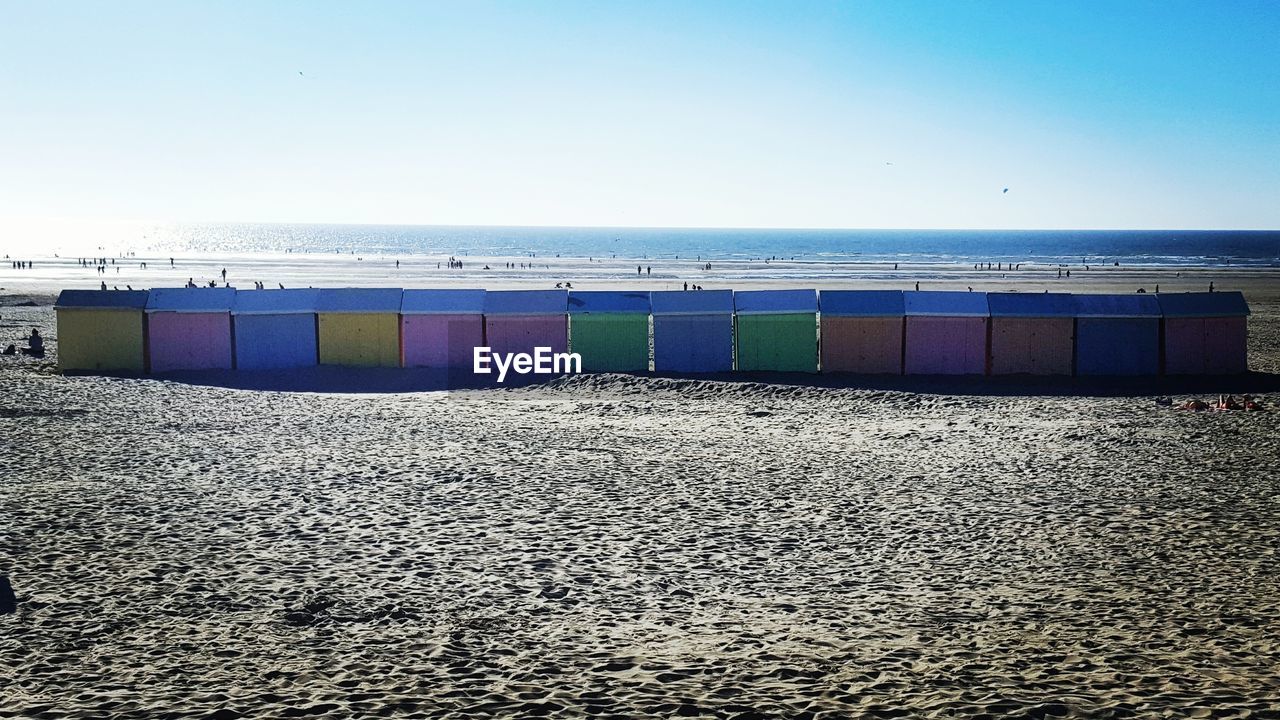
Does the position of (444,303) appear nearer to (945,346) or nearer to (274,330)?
(274,330)

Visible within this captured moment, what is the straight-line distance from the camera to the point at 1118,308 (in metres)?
22.6

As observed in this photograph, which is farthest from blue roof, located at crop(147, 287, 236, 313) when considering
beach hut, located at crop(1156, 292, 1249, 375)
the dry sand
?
beach hut, located at crop(1156, 292, 1249, 375)

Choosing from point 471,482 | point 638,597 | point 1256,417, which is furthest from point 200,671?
point 1256,417

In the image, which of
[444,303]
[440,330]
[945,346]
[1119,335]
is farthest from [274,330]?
[1119,335]

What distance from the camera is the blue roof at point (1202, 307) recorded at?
22391 millimetres

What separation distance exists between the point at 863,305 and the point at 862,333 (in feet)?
1.93

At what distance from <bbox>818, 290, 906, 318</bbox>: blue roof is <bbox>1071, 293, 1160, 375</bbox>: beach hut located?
3637 millimetres

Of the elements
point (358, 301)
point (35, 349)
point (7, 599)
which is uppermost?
point (358, 301)

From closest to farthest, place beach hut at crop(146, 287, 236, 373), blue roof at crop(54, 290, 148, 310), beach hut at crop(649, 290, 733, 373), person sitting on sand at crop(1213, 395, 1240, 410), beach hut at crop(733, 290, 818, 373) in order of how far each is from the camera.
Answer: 1. person sitting on sand at crop(1213, 395, 1240, 410)
2. beach hut at crop(733, 290, 818, 373)
3. beach hut at crop(649, 290, 733, 373)
4. blue roof at crop(54, 290, 148, 310)
5. beach hut at crop(146, 287, 236, 373)

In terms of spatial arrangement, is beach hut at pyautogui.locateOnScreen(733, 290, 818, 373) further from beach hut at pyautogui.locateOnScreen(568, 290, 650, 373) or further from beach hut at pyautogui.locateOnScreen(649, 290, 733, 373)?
beach hut at pyautogui.locateOnScreen(568, 290, 650, 373)

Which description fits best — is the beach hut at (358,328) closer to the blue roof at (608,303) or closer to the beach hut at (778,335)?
the blue roof at (608,303)

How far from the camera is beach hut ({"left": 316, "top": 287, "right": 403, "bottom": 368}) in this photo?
2355 cm

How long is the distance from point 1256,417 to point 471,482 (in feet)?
40.5

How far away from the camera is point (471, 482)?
1272cm
